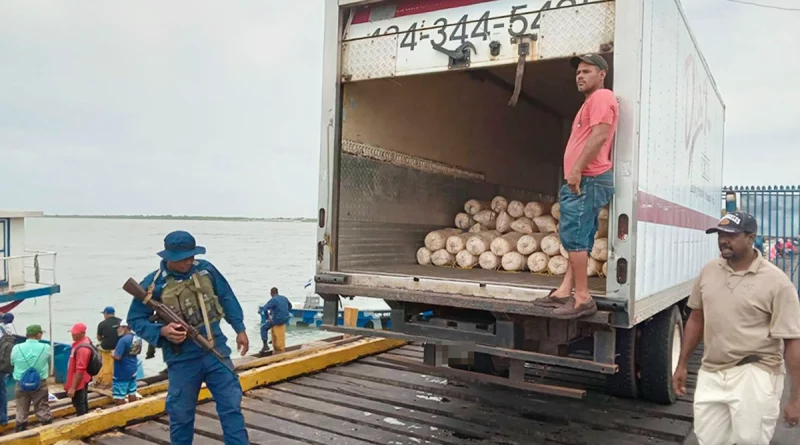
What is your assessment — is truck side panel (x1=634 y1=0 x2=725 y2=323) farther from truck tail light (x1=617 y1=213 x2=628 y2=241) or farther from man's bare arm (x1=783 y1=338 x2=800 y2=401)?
man's bare arm (x1=783 y1=338 x2=800 y2=401)

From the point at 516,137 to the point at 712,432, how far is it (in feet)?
17.2

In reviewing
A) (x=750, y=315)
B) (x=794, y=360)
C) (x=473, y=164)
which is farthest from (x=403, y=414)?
(x=473, y=164)

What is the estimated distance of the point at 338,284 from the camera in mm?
4742

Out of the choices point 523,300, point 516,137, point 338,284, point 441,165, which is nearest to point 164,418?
→ point 338,284

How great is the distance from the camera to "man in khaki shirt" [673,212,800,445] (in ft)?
10.7

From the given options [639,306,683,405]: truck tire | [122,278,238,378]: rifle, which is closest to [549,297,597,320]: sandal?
[639,306,683,405]: truck tire

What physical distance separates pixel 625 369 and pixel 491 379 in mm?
1709

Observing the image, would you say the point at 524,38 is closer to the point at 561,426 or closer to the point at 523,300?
the point at 523,300

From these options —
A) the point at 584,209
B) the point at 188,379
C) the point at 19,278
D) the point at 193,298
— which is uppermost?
the point at 584,209

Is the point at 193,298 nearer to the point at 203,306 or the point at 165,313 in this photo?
the point at 203,306

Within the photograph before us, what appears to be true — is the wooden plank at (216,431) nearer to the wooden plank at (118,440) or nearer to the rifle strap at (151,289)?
the wooden plank at (118,440)

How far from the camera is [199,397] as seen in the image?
5324mm

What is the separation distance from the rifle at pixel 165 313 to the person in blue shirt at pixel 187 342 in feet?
0.14

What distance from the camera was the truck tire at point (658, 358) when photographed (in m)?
5.08
